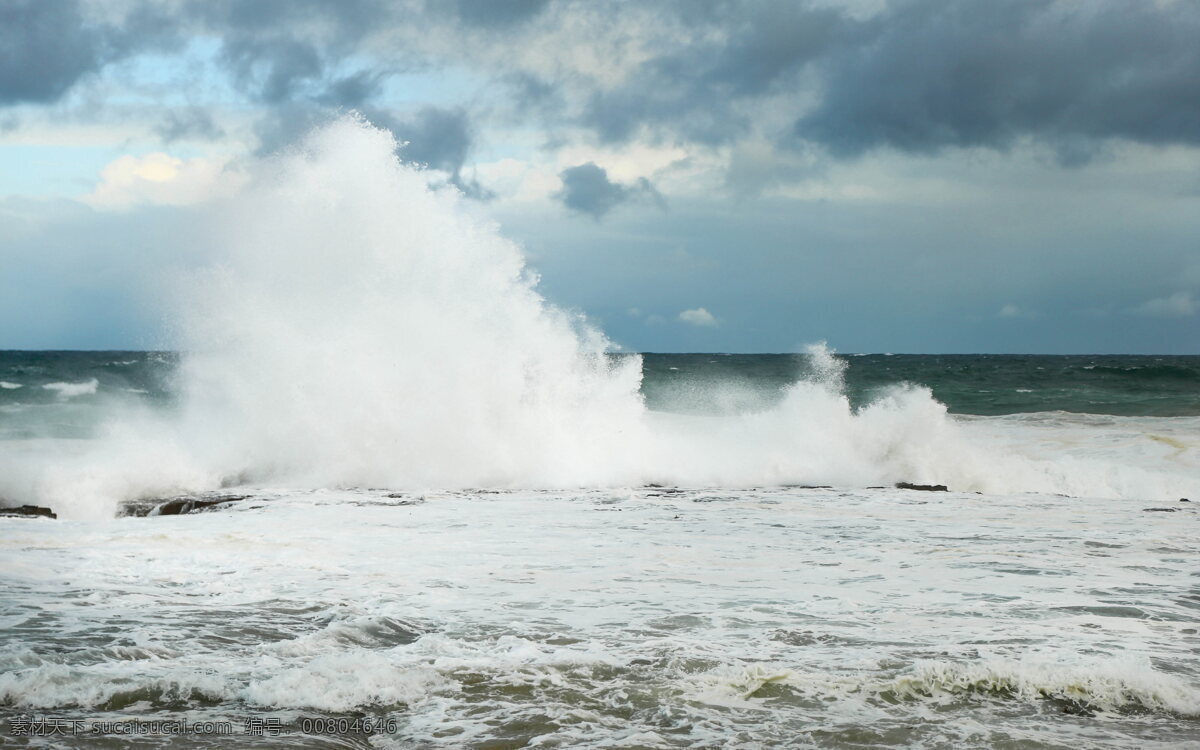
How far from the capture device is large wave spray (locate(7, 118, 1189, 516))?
14188mm

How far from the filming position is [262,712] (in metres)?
4.59

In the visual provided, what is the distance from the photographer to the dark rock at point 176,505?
37.8ft

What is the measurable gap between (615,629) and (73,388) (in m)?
41.0

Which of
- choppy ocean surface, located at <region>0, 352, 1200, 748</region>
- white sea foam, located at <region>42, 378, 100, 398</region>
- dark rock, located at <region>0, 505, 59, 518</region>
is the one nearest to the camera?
choppy ocean surface, located at <region>0, 352, 1200, 748</region>

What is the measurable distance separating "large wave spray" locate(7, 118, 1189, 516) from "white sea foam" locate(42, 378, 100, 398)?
24.6 meters

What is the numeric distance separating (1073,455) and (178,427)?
1654 cm

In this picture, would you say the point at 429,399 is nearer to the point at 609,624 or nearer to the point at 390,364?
the point at 390,364

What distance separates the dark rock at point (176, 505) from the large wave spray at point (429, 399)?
5.50ft

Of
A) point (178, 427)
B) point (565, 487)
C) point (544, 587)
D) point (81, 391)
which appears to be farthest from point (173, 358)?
point (544, 587)

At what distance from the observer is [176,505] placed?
11.7 metres

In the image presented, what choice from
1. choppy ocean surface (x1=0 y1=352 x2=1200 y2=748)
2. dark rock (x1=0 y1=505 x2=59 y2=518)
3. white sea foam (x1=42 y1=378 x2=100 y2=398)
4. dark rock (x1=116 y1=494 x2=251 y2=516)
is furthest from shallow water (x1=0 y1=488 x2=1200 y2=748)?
white sea foam (x1=42 y1=378 x2=100 y2=398)

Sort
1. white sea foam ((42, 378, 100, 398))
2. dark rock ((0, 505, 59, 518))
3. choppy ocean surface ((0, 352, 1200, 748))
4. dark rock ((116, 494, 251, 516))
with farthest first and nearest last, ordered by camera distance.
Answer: white sea foam ((42, 378, 100, 398))
dark rock ((116, 494, 251, 516))
dark rock ((0, 505, 59, 518))
choppy ocean surface ((0, 352, 1200, 748))

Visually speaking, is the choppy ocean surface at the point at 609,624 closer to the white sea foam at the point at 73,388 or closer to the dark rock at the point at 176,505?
the dark rock at the point at 176,505

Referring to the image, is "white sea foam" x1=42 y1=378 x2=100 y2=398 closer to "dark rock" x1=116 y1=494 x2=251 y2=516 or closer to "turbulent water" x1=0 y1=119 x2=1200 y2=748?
"turbulent water" x1=0 y1=119 x2=1200 y2=748
